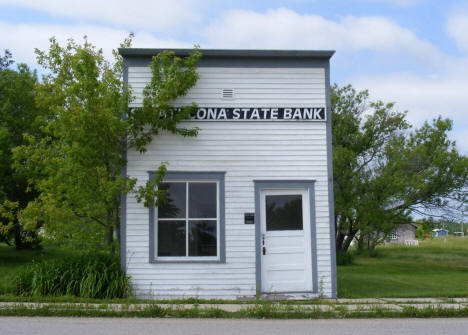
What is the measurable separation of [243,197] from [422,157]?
13.8m

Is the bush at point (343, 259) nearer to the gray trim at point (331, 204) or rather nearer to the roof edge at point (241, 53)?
the gray trim at point (331, 204)

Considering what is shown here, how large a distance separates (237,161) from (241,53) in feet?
8.19

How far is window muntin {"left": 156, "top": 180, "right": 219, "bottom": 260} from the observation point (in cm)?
1047

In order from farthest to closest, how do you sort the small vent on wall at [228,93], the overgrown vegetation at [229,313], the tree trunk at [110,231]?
the tree trunk at [110,231]
the small vent on wall at [228,93]
the overgrown vegetation at [229,313]

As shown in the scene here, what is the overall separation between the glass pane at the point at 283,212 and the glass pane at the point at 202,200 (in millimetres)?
1240

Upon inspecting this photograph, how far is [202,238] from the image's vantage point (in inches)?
415

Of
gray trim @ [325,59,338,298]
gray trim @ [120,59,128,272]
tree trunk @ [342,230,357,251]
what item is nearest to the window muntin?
gray trim @ [120,59,128,272]

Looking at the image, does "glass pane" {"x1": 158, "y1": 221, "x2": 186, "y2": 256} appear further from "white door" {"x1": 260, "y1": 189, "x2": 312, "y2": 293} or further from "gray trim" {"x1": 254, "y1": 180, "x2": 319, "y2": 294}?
"white door" {"x1": 260, "y1": 189, "x2": 312, "y2": 293}

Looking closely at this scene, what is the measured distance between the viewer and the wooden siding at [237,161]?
10.3m

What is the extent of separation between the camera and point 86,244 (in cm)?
1279

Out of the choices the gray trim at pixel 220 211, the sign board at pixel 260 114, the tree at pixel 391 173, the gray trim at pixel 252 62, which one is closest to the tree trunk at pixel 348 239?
the tree at pixel 391 173

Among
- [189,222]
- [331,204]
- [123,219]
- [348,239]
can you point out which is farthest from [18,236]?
[331,204]

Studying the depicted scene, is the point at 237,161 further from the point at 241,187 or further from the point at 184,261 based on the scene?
the point at 184,261
